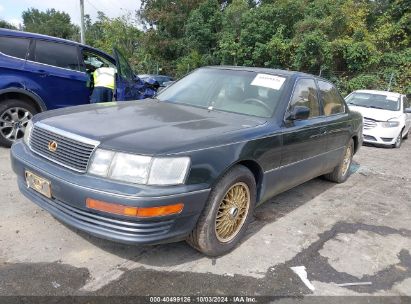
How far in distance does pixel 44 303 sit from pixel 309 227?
2.78 meters

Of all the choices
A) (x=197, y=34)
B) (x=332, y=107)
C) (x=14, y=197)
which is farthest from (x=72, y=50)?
(x=197, y=34)

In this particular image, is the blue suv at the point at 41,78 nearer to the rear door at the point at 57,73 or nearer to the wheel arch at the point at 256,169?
the rear door at the point at 57,73

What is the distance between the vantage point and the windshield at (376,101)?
417 inches

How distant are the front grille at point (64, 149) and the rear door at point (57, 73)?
3.35 meters

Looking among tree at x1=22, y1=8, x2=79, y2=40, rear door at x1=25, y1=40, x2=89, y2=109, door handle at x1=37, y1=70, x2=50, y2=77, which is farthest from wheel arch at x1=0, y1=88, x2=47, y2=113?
tree at x1=22, y1=8, x2=79, y2=40

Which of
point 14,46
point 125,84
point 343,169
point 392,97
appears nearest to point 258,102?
point 343,169

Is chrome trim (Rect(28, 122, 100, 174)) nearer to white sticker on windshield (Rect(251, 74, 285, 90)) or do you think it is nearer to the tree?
white sticker on windshield (Rect(251, 74, 285, 90))

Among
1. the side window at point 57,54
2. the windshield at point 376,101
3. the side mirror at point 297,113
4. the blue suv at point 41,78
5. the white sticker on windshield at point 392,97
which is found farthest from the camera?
the white sticker on windshield at point 392,97

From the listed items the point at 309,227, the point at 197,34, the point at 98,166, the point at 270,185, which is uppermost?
the point at 197,34

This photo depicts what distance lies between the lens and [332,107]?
5.36 metres

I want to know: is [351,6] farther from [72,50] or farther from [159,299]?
[159,299]

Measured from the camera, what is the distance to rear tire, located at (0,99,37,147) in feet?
19.8

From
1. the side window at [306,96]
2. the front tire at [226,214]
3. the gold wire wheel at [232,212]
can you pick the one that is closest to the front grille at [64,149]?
the front tire at [226,214]

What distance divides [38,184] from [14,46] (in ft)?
13.1
